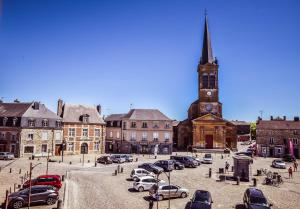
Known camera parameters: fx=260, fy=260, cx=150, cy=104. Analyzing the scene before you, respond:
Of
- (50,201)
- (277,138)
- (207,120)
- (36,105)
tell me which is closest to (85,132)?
(36,105)

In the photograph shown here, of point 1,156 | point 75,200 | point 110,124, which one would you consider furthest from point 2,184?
point 110,124

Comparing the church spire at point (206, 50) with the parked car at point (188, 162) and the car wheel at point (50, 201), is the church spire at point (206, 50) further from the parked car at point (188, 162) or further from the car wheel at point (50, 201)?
the car wheel at point (50, 201)

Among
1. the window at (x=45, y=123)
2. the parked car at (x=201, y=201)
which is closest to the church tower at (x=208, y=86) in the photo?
the window at (x=45, y=123)

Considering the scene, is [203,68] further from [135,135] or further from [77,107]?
[77,107]

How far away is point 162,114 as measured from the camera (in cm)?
5628

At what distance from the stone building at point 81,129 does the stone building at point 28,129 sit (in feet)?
7.87

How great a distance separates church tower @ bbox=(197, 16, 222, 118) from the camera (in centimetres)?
6191

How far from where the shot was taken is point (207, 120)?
59.4 metres

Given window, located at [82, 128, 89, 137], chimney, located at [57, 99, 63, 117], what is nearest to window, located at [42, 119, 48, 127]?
chimney, located at [57, 99, 63, 117]

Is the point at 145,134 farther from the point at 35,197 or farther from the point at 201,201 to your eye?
the point at 201,201

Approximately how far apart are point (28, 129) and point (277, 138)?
48.5 m

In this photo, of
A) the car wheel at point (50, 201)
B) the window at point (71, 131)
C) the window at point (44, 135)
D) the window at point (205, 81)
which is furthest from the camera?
the window at point (205, 81)

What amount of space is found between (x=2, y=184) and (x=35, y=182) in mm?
4751

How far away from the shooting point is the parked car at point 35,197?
61.2 ft
